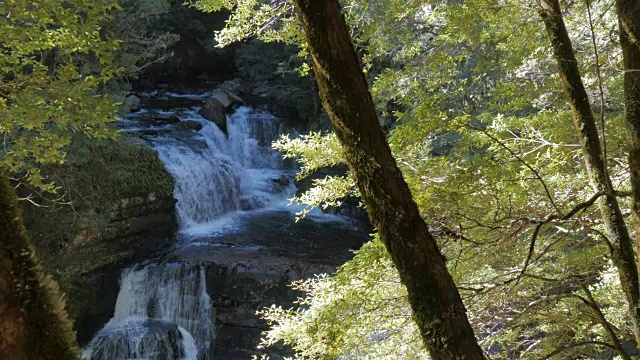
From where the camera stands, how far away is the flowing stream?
9.80m

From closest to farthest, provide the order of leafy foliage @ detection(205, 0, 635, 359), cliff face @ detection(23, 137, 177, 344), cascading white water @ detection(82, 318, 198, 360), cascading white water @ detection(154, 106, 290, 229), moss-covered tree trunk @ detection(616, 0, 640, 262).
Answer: moss-covered tree trunk @ detection(616, 0, 640, 262) < leafy foliage @ detection(205, 0, 635, 359) < cascading white water @ detection(82, 318, 198, 360) < cliff face @ detection(23, 137, 177, 344) < cascading white water @ detection(154, 106, 290, 229)

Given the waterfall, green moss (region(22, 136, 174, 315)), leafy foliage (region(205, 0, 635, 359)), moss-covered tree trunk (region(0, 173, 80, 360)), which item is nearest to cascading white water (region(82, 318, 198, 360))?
the waterfall

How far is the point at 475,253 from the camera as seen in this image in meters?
3.44

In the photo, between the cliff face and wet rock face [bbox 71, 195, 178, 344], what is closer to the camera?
the cliff face

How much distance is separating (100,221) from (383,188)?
31.0 feet

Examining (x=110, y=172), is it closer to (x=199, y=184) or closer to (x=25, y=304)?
(x=199, y=184)

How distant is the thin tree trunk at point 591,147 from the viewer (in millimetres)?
3125

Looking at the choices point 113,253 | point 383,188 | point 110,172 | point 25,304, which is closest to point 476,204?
point 383,188

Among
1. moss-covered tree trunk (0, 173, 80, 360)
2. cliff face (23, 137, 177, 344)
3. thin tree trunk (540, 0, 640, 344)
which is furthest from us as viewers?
cliff face (23, 137, 177, 344)

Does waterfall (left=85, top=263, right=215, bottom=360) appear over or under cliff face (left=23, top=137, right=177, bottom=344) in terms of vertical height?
under

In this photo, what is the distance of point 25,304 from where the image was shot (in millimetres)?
844

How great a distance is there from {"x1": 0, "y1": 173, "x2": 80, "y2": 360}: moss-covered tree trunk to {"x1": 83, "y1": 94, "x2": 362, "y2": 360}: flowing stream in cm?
940

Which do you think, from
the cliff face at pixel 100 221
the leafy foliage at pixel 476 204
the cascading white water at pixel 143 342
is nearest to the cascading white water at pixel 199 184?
the cliff face at pixel 100 221

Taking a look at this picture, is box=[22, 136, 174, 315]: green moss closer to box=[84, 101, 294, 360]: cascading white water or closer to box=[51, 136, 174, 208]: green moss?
box=[51, 136, 174, 208]: green moss
